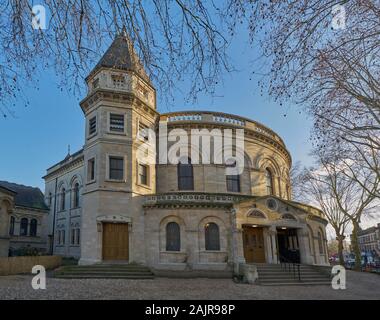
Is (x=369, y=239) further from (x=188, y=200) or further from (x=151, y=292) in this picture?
(x=151, y=292)

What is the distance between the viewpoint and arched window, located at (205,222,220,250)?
1911 cm

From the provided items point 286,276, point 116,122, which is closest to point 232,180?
point 286,276

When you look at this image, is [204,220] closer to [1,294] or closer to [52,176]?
[1,294]

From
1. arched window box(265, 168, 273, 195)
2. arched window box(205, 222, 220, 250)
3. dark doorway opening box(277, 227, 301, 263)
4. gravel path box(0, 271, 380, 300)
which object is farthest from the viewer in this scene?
arched window box(265, 168, 273, 195)

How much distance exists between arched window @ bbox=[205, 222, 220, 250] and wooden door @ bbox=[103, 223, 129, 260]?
5.22 metres

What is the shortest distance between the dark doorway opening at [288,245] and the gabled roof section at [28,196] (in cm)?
2753

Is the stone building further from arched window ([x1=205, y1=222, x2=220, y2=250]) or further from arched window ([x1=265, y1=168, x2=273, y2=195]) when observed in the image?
arched window ([x1=265, y1=168, x2=273, y2=195])

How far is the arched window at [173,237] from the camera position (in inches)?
749

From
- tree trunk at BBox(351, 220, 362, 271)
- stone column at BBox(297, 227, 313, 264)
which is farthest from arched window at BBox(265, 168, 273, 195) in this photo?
tree trunk at BBox(351, 220, 362, 271)

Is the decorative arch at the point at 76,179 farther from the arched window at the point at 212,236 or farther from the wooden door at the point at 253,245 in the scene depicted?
the wooden door at the point at 253,245

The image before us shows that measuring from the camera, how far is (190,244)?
61.7ft

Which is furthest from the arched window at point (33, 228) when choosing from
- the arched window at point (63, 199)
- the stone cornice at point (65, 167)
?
the arched window at point (63, 199)
